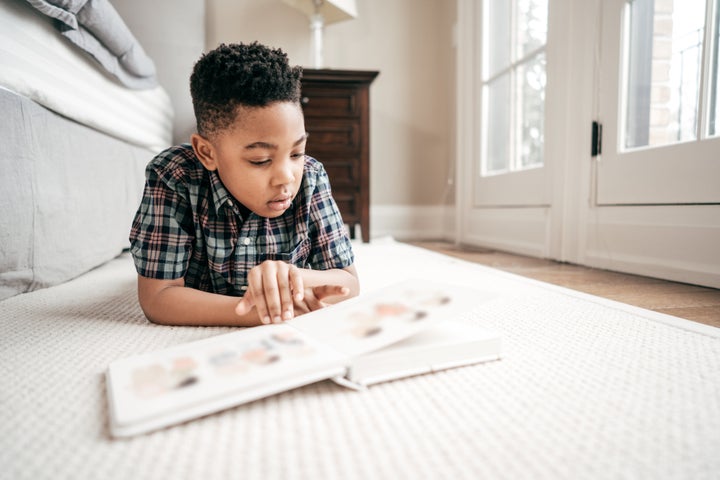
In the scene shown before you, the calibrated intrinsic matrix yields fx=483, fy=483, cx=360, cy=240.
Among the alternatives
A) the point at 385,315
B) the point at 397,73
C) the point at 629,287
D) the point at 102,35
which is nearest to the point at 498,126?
the point at 397,73

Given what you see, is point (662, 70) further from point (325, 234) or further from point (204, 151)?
point (204, 151)

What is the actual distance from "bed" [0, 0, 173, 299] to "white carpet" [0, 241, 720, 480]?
27 centimetres

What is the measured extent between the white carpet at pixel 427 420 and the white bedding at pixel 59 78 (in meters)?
0.49

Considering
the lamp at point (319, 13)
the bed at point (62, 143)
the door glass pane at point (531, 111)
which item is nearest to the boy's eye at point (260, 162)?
the bed at point (62, 143)

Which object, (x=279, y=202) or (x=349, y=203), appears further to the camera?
(x=349, y=203)

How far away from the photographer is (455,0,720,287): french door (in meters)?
0.99

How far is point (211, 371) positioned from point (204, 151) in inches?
12.8

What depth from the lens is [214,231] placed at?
0.65 m

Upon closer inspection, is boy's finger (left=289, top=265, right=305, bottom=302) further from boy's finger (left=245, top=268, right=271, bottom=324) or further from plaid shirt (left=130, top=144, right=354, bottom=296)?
plaid shirt (left=130, top=144, right=354, bottom=296)

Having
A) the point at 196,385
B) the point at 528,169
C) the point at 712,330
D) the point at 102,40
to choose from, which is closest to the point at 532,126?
the point at 528,169

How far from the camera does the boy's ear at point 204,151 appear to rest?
611mm

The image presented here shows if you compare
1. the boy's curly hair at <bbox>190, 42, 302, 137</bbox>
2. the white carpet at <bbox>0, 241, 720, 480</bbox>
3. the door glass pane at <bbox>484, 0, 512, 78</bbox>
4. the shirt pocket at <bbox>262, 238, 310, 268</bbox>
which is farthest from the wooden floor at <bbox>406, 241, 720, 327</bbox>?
the door glass pane at <bbox>484, 0, 512, 78</bbox>

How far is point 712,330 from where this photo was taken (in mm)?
604

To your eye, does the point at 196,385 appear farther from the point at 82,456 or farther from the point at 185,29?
the point at 185,29
